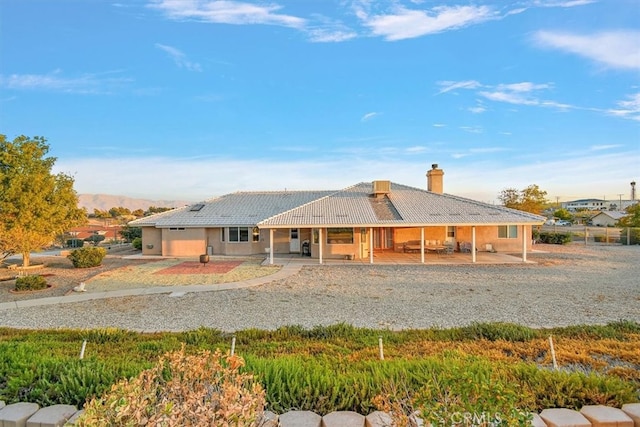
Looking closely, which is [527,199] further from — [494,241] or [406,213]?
[406,213]

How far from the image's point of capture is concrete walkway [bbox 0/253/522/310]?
38.5 ft

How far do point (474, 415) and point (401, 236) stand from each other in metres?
22.5

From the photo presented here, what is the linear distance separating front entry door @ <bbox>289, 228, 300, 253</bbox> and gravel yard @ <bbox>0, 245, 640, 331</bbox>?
7.24m

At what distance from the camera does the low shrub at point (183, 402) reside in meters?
1.89

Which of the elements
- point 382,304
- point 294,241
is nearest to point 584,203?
point 294,241

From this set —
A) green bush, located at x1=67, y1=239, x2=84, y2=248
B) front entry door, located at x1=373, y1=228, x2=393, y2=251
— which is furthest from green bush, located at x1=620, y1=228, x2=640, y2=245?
green bush, located at x1=67, y1=239, x2=84, y2=248

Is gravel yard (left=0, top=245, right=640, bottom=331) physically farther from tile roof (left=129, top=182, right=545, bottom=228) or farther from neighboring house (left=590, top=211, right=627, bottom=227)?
neighboring house (left=590, top=211, right=627, bottom=227)

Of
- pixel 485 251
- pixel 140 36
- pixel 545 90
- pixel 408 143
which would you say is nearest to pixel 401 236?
pixel 485 251

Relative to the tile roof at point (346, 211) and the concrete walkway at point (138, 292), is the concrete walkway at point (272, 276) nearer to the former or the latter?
the concrete walkway at point (138, 292)

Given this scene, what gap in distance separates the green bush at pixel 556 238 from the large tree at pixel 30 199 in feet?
120

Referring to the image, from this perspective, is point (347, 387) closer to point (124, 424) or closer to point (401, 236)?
point (124, 424)

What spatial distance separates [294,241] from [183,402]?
21.2 m

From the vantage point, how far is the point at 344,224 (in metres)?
18.5

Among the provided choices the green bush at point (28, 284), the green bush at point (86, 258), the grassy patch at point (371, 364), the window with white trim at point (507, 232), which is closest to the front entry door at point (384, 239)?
the window with white trim at point (507, 232)
